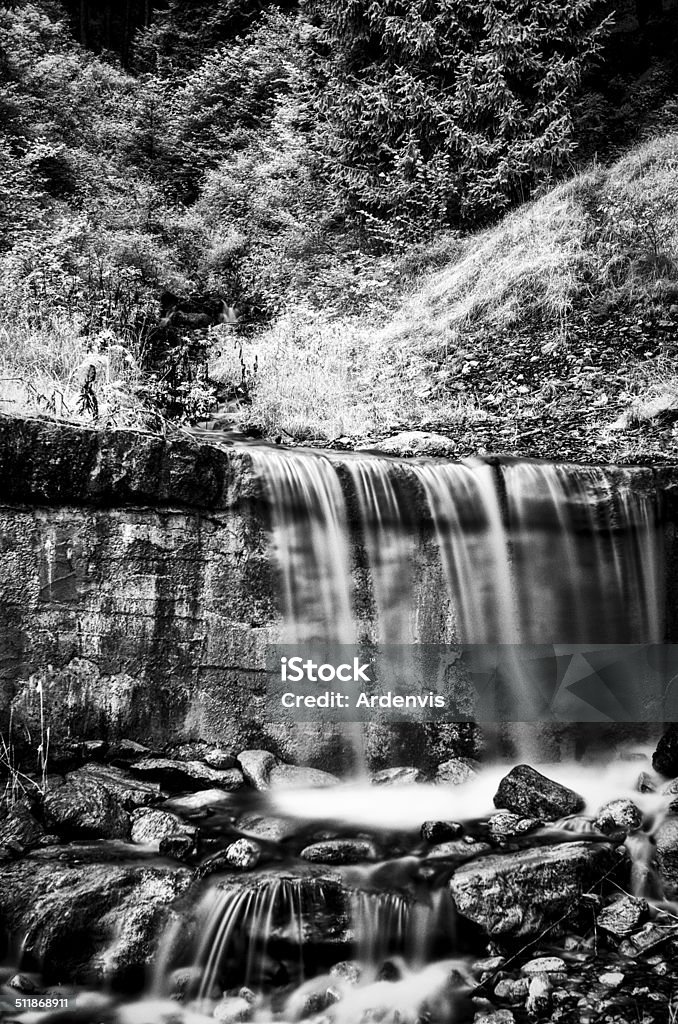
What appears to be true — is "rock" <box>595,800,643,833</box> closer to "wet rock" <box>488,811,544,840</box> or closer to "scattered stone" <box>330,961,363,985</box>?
"wet rock" <box>488,811,544,840</box>

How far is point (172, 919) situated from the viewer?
3383 mm

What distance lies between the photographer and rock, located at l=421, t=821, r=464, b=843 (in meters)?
4.00

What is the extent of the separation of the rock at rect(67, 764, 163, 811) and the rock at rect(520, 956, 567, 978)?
210cm

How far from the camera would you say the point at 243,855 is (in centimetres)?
371

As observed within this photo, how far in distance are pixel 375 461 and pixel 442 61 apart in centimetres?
874

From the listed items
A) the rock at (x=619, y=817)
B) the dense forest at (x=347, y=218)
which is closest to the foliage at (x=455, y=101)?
the dense forest at (x=347, y=218)

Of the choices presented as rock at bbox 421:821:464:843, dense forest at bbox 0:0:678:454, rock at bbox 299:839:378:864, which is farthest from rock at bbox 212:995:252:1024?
dense forest at bbox 0:0:678:454

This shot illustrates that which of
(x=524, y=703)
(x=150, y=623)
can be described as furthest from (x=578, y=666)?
(x=150, y=623)

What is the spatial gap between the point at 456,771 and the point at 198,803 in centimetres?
161

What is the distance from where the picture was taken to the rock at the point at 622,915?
3359 millimetres

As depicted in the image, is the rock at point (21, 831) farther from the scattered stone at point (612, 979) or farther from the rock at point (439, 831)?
the scattered stone at point (612, 979)

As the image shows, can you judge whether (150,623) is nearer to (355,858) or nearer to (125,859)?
(125,859)

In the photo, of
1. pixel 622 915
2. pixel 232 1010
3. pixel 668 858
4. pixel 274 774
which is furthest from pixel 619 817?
pixel 232 1010

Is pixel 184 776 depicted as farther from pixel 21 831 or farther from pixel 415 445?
pixel 415 445
